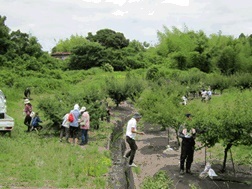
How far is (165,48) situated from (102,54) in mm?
15403

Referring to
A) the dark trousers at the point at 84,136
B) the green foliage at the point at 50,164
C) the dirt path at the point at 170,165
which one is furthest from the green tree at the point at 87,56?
the green foliage at the point at 50,164

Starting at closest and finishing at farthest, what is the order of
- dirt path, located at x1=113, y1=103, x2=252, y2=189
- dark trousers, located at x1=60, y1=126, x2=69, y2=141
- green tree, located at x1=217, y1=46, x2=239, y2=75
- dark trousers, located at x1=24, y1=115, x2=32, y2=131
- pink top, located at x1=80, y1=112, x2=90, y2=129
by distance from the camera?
1. dirt path, located at x1=113, y1=103, x2=252, y2=189
2. pink top, located at x1=80, y1=112, x2=90, y2=129
3. dark trousers, located at x1=60, y1=126, x2=69, y2=141
4. dark trousers, located at x1=24, y1=115, x2=32, y2=131
5. green tree, located at x1=217, y1=46, x2=239, y2=75

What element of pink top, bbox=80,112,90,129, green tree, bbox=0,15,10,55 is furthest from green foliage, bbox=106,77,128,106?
green tree, bbox=0,15,10,55

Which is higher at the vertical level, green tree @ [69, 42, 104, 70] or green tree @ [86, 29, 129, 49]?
green tree @ [86, 29, 129, 49]

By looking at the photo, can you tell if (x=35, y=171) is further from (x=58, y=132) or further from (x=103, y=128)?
(x=103, y=128)

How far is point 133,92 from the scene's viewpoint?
31047 millimetres

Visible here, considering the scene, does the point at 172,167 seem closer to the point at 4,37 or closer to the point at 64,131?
the point at 64,131

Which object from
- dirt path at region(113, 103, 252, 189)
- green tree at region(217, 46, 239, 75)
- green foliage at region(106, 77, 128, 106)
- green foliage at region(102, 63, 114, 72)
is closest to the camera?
dirt path at region(113, 103, 252, 189)

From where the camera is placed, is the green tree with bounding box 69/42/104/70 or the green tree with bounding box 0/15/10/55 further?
the green tree with bounding box 69/42/104/70

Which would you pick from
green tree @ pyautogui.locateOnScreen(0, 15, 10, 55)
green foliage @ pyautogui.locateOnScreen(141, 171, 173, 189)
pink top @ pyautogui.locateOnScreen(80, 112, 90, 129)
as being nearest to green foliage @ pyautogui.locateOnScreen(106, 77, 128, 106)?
pink top @ pyautogui.locateOnScreen(80, 112, 90, 129)

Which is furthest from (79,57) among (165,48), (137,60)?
(165,48)

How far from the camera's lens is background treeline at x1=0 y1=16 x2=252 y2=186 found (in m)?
11.0

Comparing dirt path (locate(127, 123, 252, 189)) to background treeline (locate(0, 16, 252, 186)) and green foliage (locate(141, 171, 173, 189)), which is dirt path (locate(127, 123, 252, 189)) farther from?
background treeline (locate(0, 16, 252, 186))

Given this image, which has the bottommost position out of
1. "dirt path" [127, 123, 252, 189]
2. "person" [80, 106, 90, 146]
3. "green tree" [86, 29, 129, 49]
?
"dirt path" [127, 123, 252, 189]
